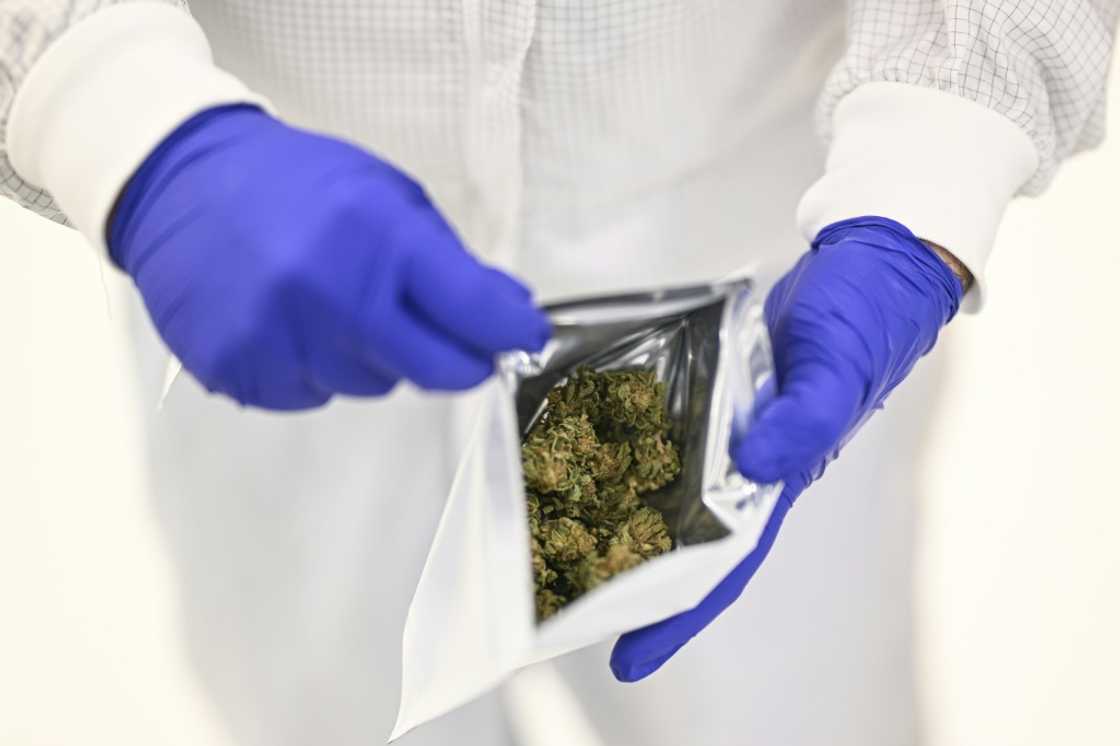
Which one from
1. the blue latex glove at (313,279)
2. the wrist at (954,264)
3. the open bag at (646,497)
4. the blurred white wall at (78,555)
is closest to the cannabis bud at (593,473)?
the open bag at (646,497)

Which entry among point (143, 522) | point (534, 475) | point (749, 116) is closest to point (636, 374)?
point (534, 475)

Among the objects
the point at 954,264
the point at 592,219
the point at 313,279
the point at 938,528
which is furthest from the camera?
the point at 938,528

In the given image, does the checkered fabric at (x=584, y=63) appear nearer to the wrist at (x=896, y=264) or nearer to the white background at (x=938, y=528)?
the wrist at (x=896, y=264)

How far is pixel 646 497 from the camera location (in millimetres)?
604

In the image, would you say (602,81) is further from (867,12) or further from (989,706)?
(989,706)

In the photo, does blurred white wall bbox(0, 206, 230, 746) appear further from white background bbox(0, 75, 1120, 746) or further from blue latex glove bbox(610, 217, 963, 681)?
blue latex glove bbox(610, 217, 963, 681)

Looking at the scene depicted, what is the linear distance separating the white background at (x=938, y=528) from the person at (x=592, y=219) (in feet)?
0.26

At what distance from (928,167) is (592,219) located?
0.27 metres

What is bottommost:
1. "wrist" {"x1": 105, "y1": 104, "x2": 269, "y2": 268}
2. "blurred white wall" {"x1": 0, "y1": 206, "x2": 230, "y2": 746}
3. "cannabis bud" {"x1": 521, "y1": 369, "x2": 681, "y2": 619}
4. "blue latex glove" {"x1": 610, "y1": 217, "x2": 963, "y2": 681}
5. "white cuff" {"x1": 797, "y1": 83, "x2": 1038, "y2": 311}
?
"blurred white wall" {"x1": 0, "y1": 206, "x2": 230, "y2": 746}

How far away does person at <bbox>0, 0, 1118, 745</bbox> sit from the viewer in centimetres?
54

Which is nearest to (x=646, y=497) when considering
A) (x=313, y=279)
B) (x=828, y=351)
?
(x=828, y=351)

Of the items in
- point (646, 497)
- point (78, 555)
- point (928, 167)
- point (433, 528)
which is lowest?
point (78, 555)

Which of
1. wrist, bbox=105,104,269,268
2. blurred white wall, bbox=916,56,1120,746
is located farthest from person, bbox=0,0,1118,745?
blurred white wall, bbox=916,56,1120,746

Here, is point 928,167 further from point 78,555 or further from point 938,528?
point 78,555
